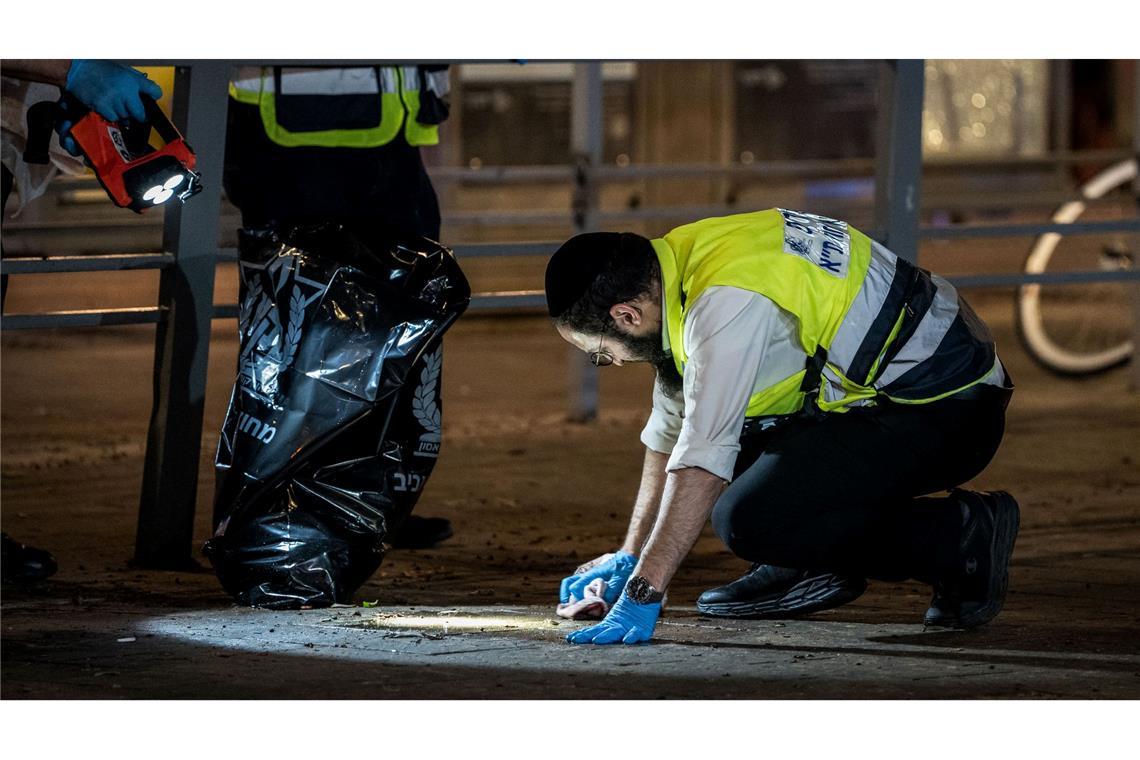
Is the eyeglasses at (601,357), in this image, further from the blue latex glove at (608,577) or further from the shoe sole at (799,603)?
the shoe sole at (799,603)

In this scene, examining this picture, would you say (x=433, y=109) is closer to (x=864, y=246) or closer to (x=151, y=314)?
(x=151, y=314)

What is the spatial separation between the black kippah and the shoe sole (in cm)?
89

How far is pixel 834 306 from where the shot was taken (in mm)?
3857

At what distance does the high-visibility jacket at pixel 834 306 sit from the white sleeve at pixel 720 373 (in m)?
0.05

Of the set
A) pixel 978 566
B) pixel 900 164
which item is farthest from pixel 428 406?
pixel 900 164

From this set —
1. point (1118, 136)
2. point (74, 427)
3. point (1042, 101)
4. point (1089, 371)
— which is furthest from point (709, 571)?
point (1118, 136)

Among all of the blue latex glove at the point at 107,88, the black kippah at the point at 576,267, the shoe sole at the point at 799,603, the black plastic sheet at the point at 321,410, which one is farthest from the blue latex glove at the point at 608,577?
the blue latex glove at the point at 107,88

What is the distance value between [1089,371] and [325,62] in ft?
16.4

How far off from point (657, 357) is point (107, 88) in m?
1.37

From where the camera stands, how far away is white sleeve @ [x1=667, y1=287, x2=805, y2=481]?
3.66 metres

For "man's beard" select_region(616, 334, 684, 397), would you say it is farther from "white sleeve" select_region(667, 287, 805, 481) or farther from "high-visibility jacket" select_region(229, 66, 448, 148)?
"high-visibility jacket" select_region(229, 66, 448, 148)

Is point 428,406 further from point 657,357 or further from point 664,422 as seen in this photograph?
point 657,357

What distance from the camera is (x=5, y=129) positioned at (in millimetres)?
4445

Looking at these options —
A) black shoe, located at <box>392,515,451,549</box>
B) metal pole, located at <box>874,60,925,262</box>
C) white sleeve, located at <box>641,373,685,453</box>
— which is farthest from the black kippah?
metal pole, located at <box>874,60,925,262</box>
